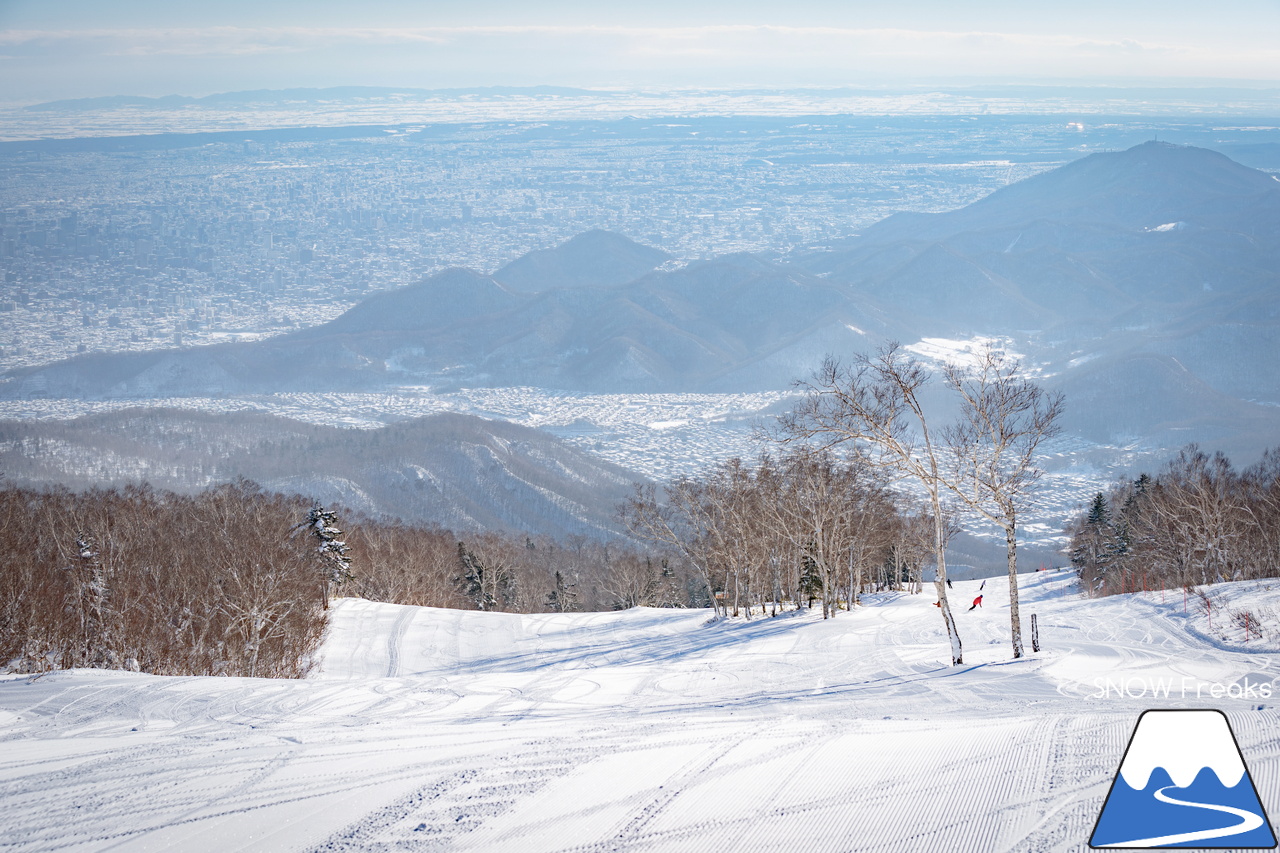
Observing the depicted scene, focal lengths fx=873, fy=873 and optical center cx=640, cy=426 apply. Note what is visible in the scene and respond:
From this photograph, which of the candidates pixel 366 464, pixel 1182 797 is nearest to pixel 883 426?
pixel 1182 797

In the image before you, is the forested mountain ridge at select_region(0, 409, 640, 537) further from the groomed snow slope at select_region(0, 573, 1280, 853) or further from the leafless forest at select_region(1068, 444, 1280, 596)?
the groomed snow slope at select_region(0, 573, 1280, 853)

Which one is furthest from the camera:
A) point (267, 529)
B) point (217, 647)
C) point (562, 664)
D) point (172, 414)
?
point (172, 414)

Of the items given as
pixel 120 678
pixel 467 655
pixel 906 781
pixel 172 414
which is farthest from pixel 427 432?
pixel 906 781

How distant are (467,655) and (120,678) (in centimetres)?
1592

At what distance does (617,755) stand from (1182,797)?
5.50 m

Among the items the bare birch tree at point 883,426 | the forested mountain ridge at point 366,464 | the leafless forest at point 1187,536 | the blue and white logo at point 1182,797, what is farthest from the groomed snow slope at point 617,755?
the forested mountain ridge at point 366,464

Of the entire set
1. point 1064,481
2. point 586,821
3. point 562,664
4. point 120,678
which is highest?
point 586,821

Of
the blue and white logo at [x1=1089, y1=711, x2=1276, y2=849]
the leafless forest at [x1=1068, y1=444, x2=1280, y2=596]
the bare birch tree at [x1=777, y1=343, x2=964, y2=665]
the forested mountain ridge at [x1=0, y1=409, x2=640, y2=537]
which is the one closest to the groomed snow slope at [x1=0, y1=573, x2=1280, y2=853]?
the blue and white logo at [x1=1089, y1=711, x2=1276, y2=849]

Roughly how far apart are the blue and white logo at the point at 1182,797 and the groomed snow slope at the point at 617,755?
32cm

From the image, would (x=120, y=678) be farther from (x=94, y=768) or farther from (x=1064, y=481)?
(x=1064, y=481)

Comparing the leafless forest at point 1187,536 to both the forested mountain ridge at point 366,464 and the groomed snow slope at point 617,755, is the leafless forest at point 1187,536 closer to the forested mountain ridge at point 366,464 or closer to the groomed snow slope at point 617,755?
the groomed snow slope at point 617,755

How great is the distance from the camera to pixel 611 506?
13038 cm

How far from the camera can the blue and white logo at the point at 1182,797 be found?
6629mm

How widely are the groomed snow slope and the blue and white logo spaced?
12.5 inches
